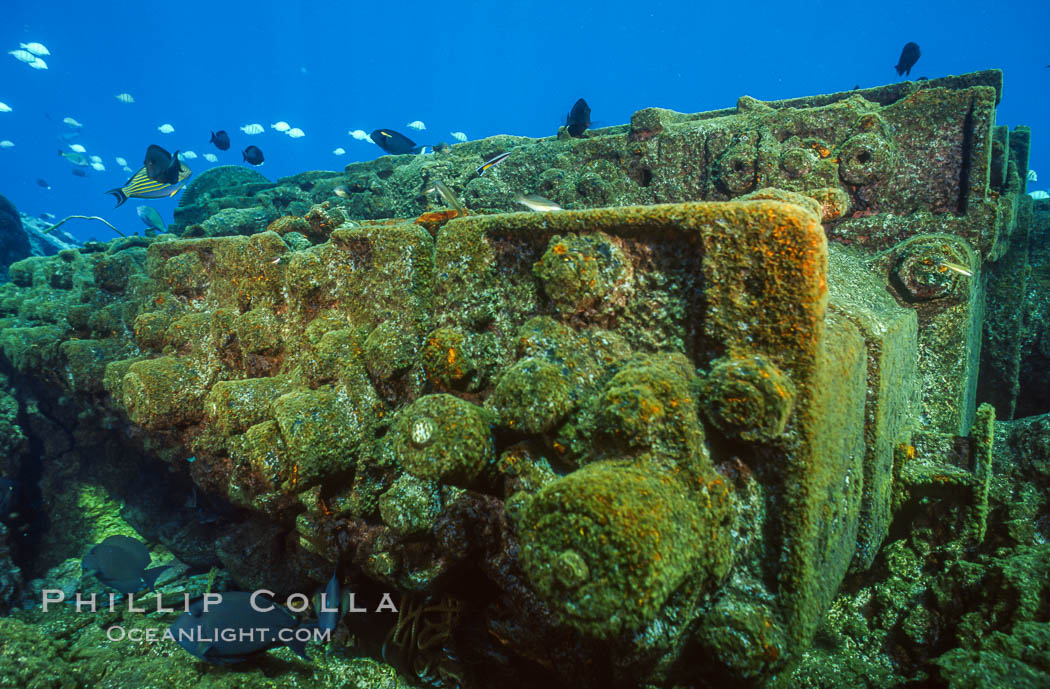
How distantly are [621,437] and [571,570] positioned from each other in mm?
629

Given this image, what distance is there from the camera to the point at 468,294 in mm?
2867

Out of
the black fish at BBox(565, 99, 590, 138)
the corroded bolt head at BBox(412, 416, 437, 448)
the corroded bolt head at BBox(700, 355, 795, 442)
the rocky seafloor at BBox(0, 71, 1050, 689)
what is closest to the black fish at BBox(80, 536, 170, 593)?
the rocky seafloor at BBox(0, 71, 1050, 689)

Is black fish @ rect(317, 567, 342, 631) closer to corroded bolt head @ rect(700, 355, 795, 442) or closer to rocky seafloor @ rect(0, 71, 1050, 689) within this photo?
rocky seafloor @ rect(0, 71, 1050, 689)

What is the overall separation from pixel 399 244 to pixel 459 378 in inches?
43.1

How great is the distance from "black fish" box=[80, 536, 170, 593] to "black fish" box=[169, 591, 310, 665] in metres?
1.09

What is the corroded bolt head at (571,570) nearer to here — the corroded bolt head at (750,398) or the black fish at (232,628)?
the corroded bolt head at (750,398)

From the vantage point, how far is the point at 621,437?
2.06 m

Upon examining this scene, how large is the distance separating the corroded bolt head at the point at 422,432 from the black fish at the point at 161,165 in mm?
6381

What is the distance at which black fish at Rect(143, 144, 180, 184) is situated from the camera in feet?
20.5

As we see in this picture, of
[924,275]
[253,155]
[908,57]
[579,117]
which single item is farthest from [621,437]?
[253,155]

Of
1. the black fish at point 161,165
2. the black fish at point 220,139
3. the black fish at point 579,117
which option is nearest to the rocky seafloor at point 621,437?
the black fish at point 579,117

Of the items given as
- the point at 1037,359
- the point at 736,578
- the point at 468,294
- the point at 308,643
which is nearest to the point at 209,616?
the point at 308,643

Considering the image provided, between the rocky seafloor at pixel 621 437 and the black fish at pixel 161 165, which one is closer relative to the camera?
the rocky seafloor at pixel 621 437

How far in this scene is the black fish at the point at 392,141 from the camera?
7.66 metres
